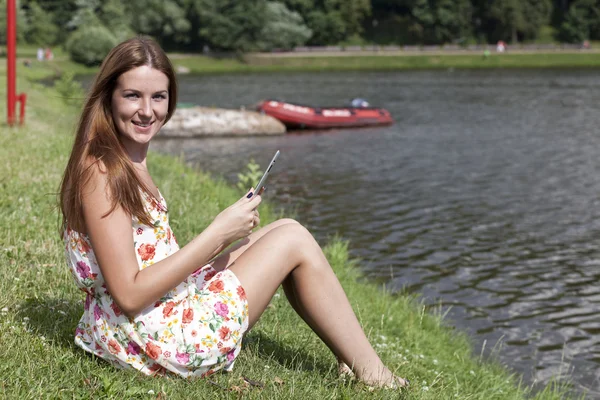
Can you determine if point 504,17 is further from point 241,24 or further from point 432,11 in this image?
point 241,24

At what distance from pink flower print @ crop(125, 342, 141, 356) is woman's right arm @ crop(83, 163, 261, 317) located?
186 mm

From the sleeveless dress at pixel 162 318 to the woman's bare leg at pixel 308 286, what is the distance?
11cm

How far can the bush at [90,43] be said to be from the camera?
56938 millimetres

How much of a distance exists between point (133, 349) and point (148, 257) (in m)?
0.41

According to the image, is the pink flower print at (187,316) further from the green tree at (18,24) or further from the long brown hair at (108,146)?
the green tree at (18,24)

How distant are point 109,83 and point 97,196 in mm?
540

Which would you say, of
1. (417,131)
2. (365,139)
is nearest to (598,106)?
(417,131)

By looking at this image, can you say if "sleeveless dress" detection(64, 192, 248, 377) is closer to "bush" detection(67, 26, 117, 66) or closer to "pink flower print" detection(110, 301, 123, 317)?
"pink flower print" detection(110, 301, 123, 317)

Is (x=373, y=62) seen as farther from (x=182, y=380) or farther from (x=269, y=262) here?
(x=182, y=380)

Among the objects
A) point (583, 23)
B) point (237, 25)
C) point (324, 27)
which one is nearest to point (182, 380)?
point (237, 25)

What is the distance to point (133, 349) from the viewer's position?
335cm

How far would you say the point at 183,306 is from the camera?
3346mm

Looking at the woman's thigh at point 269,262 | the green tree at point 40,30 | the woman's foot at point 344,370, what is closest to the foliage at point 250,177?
the woman's foot at point 344,370

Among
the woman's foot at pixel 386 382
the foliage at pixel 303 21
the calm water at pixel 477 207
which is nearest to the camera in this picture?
the woman's foot at pixel 386 382
